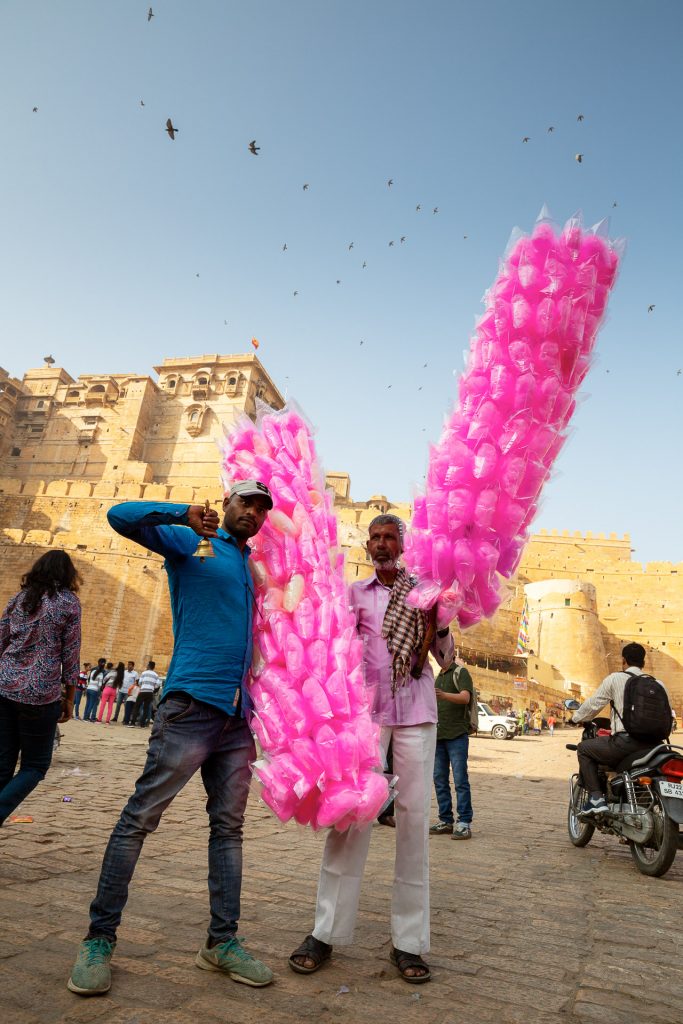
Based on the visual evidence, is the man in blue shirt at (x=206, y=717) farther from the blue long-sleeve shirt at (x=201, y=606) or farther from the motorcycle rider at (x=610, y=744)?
the motorcycle rider at (x=610, y=744)

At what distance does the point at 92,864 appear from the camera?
3.74 meters

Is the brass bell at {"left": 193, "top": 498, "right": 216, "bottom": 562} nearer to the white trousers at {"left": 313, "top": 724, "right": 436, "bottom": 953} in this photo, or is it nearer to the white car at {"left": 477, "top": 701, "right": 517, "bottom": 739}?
the white trousers at {"left": 313, "top": 724, "right": 436, "bottom": 953}

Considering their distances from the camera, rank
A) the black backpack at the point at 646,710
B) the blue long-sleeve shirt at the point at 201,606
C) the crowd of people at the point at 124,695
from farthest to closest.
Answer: the crowd of people at the point at 124,695
the black backpack at the point at 646,710
the blue long-sleeve shirt at the point at 201,606

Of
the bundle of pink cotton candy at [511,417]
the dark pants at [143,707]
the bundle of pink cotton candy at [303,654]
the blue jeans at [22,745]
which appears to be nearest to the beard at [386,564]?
the bundle of pink cotton candy at [511,417]

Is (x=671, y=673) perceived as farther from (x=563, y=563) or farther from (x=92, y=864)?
(x=92, y=864)

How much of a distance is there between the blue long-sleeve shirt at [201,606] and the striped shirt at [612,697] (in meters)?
3.86

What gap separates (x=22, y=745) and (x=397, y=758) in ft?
6.64

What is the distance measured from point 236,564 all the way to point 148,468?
50.5m

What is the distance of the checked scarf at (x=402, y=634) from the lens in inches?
112

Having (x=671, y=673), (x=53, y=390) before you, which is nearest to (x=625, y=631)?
(x=671, y=673)

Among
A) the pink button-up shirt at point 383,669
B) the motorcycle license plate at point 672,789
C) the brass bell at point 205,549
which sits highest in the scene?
the brass bell at point 205,549

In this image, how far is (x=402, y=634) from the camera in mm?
2893

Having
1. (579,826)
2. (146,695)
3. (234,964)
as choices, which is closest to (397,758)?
(234,964)

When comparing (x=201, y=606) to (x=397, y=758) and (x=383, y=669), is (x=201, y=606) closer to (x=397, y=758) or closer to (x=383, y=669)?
(x=383, y=669)
